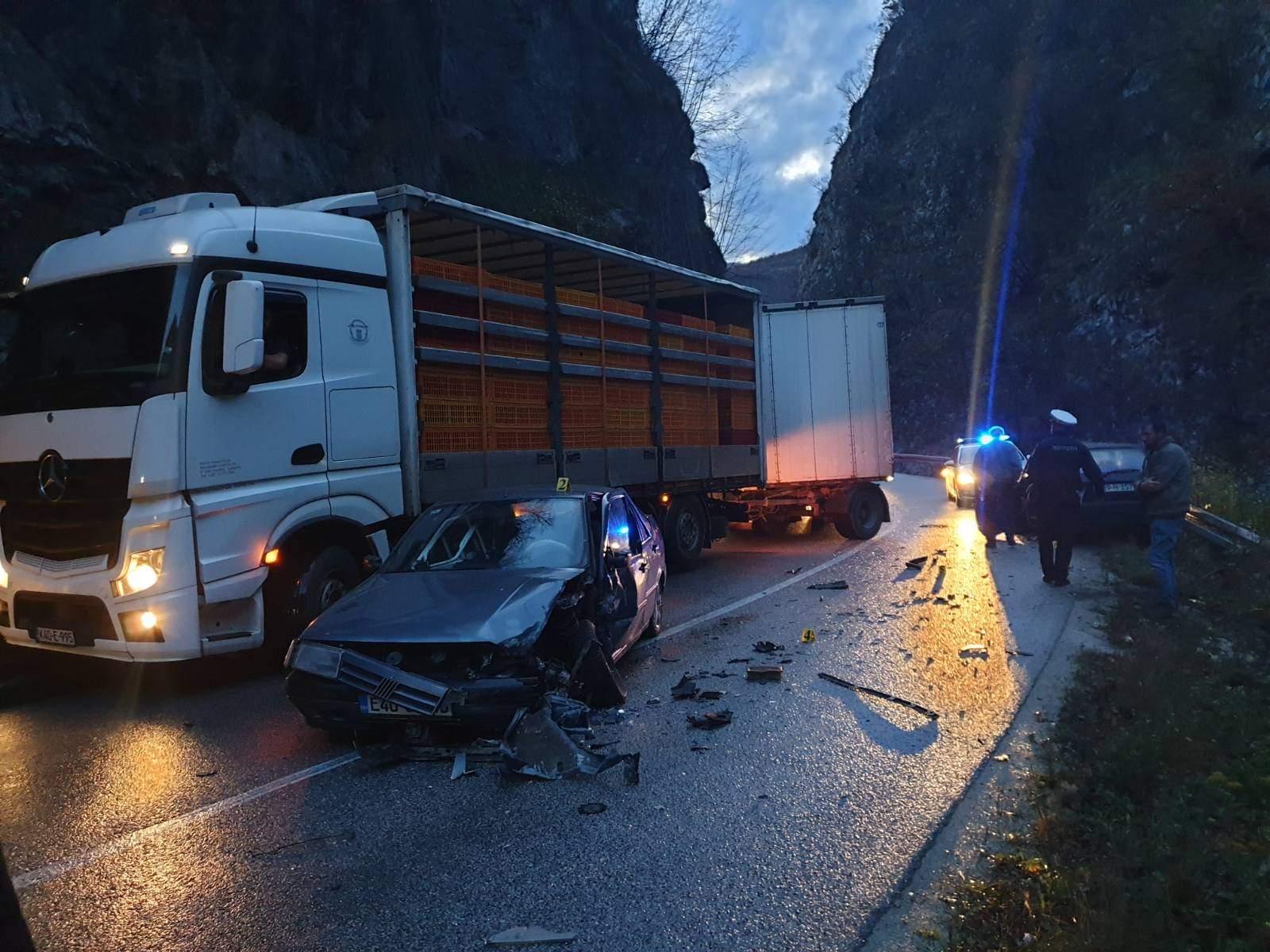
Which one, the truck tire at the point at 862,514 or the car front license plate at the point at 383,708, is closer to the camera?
the car front license plate at the point at 383,708

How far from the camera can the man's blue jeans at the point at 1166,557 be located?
8484mm

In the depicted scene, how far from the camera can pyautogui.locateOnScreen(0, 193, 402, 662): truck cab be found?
6344mm

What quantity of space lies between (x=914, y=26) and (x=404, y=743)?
55317 mm

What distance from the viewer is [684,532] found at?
40.9 feet

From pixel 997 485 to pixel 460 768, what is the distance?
10.6 m

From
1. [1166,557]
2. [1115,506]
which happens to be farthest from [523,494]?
[1115,506]

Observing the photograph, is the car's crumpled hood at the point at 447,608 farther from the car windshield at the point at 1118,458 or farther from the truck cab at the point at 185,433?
the car windshield at the point at 1118,458

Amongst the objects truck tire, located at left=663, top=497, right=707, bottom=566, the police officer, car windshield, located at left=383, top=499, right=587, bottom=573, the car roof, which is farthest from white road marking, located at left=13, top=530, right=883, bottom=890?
the police officer

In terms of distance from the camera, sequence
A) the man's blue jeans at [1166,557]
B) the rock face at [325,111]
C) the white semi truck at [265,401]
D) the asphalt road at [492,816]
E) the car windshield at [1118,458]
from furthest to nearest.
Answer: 1. the car windshield at [1118,458]
2. the rock face at [325,111]
3. the man's blue jeans at [1166,557]
4. the white semi truck at [265,401]
5. the asphalt road at [492,816]

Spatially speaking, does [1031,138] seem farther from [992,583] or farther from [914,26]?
[992,583]

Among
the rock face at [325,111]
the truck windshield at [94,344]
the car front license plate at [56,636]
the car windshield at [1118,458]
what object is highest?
the rock face at [325,111]

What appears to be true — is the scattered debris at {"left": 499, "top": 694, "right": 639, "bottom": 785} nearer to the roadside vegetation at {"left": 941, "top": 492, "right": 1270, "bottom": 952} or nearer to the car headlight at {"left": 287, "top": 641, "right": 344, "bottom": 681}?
the car headlight at {"left": 287, "top": 641, "right": 344, "bottom": 681}

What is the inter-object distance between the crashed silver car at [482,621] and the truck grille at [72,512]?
1881 mm

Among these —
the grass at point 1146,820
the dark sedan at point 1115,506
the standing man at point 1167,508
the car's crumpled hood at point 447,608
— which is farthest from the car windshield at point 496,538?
the dark sedan at point 1115,506
